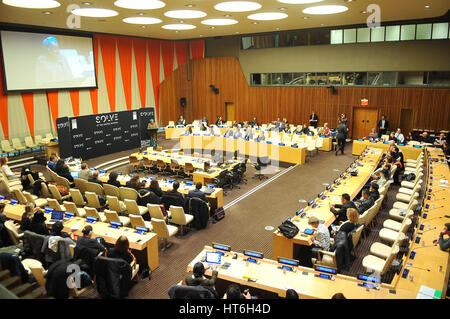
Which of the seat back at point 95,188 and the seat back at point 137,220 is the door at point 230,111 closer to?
the seat back at point 95,188

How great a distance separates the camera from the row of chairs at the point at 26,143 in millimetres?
13900

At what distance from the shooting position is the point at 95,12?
431 inches

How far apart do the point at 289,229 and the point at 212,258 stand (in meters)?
1.66

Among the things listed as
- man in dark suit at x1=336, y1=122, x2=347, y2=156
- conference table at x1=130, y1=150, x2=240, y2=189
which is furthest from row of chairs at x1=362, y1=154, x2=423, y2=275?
man in dark suit at x1=336, y1=122, x2=347, y2=156

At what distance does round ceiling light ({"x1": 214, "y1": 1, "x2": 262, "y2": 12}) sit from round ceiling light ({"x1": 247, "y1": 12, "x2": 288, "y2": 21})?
1.25m

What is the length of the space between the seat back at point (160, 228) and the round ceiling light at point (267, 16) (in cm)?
850

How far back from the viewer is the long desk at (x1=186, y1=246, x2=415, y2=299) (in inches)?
173

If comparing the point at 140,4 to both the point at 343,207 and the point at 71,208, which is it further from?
the point at 343,207

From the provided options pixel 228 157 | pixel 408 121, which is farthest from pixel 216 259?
pixel 408 121

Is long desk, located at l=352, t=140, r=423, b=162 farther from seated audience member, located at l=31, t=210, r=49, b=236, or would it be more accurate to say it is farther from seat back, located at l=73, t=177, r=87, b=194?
seated audience member, located at l=31, t=210, r=49, b=236
